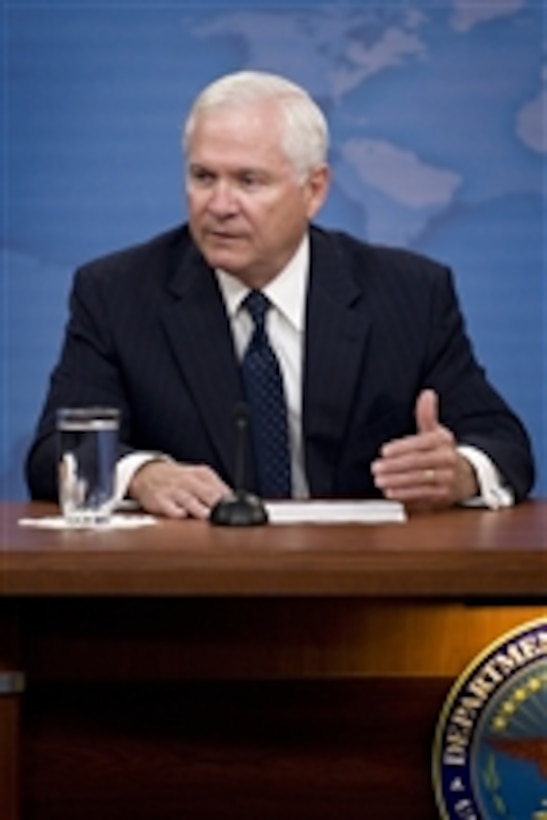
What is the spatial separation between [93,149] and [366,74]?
0.63 meters

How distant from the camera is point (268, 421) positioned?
2725 mm

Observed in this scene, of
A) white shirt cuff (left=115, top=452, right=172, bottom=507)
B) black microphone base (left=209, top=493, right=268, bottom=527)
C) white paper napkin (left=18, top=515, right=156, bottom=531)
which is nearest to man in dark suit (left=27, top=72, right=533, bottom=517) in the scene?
white shirt cuff (left=115, top=452, right=172, bottom=507)

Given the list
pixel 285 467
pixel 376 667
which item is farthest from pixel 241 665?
pixel 285 467

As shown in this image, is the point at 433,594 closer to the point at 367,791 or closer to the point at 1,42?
the point at 367,791

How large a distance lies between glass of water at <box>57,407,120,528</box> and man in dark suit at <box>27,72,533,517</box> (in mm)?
386

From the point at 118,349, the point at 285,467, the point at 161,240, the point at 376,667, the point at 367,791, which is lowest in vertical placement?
the point at 367,791

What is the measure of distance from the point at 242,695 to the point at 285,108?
1.04 metres

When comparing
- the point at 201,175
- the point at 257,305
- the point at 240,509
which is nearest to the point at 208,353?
the point at 257,305

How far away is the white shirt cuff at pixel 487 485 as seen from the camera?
2.50 metres

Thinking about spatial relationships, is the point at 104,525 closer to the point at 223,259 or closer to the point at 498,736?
the point at 498,736

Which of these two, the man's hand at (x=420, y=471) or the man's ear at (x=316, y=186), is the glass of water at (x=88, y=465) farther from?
the man's ear at (x=316, y=186)

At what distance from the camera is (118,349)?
2738 mm

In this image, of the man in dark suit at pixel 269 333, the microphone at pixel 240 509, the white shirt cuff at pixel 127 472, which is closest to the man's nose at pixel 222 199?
the man in dark suit at pixel 269 333

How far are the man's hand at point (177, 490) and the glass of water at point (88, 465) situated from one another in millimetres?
131
